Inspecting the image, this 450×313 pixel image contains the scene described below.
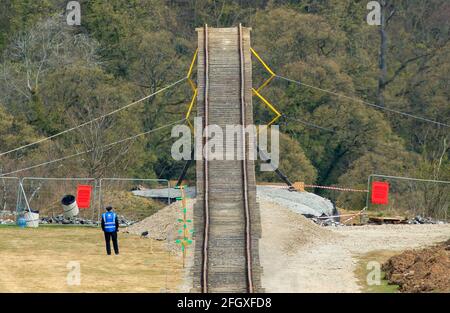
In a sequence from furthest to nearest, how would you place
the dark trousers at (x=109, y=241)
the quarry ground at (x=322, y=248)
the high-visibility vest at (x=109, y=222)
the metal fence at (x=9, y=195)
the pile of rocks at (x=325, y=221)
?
1. the metal fence at (x=9, y=195)
2. the pile of rocks at (x=325, y=221)
3. the dark trousers at (x=109, y=241)
4. the high-visibility vest at (x=109, y=222)
5. the quarry ground at (x=322, y=248)

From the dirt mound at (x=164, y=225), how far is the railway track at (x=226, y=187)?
141 cm

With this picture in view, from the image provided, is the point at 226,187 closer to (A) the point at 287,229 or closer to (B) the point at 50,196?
(A) the point at 287,229

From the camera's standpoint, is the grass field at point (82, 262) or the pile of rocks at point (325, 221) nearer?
the grass field at point (82, 262)

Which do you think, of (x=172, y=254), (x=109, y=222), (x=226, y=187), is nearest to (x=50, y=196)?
(x=226, y=187)

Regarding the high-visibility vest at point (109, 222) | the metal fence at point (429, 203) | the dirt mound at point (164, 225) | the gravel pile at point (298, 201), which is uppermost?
the high-visibility vest at point (109, 222)

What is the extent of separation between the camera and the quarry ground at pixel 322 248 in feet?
117

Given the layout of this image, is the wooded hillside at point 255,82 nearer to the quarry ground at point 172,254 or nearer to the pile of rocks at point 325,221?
the pile of rocks at point 325,221

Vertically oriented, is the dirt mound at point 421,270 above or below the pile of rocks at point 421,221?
above

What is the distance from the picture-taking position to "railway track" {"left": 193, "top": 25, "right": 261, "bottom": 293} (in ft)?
120

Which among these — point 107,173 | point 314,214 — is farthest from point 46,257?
point 107,173

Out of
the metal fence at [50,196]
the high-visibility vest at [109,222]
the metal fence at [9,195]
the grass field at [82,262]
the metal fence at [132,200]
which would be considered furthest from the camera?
the metal fence at [9,195]

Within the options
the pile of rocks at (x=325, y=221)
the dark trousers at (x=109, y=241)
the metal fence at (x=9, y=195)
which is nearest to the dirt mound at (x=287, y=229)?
the pile of rocks at (x=325, y=221)
